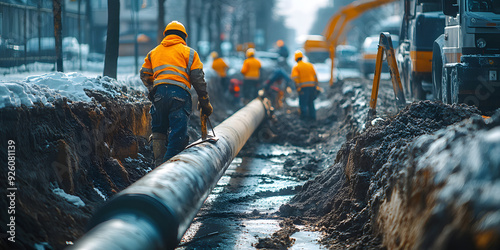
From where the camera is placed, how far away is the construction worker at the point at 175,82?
265 inches

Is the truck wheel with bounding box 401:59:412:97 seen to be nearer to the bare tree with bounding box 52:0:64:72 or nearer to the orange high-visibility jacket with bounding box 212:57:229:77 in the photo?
the bare tree with bounding box 52:0:64:72

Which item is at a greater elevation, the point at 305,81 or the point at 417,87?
the point at 305,81

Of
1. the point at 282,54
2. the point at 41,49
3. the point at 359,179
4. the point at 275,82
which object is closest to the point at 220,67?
the point at 275,82

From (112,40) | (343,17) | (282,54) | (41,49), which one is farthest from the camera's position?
(282,54)

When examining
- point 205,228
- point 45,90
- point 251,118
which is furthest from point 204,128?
point 251,118

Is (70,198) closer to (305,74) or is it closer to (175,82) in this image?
(175,82)

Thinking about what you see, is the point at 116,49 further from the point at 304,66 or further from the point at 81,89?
the point at 304,66

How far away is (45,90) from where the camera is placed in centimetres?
589

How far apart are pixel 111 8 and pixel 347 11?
516 inches

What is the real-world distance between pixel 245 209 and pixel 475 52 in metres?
4.29

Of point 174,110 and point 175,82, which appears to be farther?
point 174,110

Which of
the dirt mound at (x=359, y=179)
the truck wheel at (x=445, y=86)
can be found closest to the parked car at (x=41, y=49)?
the dirt mound at (x=359, y=179)

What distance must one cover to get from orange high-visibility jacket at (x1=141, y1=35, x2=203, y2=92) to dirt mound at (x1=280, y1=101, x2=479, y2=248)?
2.06 m

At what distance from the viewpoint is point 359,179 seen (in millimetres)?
5637
